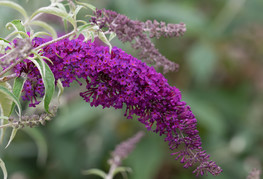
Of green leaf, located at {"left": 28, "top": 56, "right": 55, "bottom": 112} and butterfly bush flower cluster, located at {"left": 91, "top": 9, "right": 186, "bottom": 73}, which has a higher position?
butterfly bush flower cluster, located at {"left": 91, "top": 9, "right": 186, "bottom": 73}

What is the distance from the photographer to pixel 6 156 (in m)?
3.67

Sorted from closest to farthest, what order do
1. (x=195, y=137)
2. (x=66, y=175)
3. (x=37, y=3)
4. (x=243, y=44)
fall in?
(x=195, y=137) < (x=37, y=3) < (x=66, y=175) < (x=243, y=44)

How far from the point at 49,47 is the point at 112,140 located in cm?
249

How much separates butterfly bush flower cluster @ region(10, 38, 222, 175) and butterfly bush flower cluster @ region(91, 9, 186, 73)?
0.09 meters

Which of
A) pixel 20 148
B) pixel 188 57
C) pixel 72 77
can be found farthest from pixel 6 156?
pixel 72 77

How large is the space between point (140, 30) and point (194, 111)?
2293 millimetres

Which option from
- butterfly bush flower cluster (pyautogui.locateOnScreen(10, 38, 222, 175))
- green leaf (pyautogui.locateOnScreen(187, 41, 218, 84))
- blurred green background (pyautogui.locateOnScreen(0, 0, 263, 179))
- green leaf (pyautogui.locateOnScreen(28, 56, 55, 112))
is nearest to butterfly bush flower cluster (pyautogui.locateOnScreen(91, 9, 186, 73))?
butterfly bush flower cluster (pyautogui.locateOnScreen(10, 38, 222, 175))

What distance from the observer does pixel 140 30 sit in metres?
1.42

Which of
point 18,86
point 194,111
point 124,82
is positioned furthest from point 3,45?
point 194,111

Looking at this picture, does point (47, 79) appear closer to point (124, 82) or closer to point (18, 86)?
point (18, 86)

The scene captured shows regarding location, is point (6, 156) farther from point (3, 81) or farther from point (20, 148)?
point (3, 81)

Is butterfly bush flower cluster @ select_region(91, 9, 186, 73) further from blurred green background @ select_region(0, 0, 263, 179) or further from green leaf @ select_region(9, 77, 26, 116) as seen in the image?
blurred green background @ select_region(0, 0, 263, 179)

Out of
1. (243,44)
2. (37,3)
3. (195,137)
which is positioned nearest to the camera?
(195,137)

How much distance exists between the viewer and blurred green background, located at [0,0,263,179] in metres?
3.63
